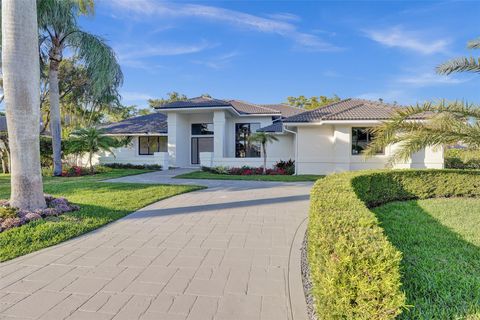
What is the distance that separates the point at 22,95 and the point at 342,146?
15.4 m

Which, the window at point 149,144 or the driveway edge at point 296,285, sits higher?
the window at point 149,144

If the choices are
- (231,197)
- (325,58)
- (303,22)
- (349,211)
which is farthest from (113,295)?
(325,58)

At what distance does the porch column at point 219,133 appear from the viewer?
20.7 meters

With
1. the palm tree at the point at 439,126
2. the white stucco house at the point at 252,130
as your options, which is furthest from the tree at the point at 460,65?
the white stucco house at the point at 252,130

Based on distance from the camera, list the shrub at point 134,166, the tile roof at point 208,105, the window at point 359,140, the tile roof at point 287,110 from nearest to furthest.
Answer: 1. the window at point 359,140
2. the tile roof at point 208,105
3. the shrub at point 134,166
4. the tile roof at point 287,110

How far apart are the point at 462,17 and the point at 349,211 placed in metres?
10.4

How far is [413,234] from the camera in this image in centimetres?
543

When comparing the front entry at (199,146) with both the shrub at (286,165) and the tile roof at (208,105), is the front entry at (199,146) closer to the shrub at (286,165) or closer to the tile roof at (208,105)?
the tile roof at (208,105)

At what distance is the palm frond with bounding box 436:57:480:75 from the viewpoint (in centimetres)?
659

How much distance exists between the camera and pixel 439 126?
680 cm

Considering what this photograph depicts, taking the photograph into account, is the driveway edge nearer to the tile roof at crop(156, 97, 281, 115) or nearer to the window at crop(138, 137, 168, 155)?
the tile roof at crop(156, 97, 281, 115)

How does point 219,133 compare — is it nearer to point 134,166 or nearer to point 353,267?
point 134,166

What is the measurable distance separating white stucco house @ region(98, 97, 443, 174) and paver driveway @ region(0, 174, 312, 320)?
440 inches

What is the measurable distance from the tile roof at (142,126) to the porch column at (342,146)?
45.1 feet
